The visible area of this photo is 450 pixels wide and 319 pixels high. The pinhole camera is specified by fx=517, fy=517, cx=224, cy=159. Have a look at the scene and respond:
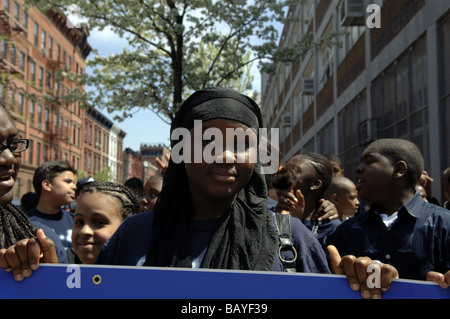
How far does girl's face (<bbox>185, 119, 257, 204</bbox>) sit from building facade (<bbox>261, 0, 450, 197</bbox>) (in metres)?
7.44

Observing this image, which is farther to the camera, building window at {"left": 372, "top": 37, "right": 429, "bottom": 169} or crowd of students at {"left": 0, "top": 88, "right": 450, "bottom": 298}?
building window at {"left": 372, "top": 37, "right": 429, "bottom": 169}

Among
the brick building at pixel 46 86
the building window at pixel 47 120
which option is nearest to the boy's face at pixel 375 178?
the brick building at pixel 46 86

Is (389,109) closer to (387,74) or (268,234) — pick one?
(387,74)

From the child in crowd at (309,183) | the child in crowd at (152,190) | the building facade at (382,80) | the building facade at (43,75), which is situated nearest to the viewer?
the child in crowd at (309,183)

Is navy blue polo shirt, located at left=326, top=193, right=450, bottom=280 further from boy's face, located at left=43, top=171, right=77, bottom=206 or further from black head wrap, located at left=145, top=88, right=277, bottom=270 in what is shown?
boy's face, located at left=43, top=171, right=77, bottom=206

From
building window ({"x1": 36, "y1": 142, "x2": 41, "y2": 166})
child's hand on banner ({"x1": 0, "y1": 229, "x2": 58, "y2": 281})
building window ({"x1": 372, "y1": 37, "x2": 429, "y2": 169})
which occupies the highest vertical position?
building window ({"x1": 36, "y1": 142, "x2": 41, "y2": 166})

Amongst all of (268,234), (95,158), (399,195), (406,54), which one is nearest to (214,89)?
(268,234)

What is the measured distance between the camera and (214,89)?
6.63 feet

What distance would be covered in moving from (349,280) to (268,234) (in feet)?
1.72

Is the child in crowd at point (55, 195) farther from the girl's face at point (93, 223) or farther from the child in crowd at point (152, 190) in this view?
the girl's face at point (93, 223)

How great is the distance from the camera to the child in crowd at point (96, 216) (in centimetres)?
318

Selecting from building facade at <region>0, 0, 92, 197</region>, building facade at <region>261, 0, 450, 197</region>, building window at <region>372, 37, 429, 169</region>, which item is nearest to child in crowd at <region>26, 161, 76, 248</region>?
building facade at <region>261, 0, 450, 197</region>

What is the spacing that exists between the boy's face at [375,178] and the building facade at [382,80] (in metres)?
5.47

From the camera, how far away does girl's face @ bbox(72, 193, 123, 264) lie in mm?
3178
